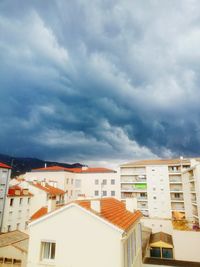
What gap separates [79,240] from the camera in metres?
14.7

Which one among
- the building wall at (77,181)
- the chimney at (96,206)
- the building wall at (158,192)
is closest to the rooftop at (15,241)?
the chimney at (96,206)

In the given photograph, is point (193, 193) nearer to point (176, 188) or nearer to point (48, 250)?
point (176, 188)

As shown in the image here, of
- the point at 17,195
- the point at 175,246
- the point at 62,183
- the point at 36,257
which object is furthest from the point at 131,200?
the point at 62,183

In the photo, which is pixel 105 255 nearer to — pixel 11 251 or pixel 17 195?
pixel 11 251

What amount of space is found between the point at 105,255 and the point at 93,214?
2626 millimetres

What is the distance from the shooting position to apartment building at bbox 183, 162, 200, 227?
45013 mm

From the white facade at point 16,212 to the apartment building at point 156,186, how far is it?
28456 mm

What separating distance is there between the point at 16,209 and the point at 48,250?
39082 mm

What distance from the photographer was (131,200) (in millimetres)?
22422

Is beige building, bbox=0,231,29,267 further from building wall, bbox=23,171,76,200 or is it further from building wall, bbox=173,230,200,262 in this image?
building wall, bbox=23,171,76,200

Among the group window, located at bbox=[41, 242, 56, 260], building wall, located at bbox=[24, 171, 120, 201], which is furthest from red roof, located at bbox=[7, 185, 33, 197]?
window, located at bbox=[41, 242, 56, 260]

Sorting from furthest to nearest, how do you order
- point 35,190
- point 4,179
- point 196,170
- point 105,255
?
1. point 35,190
2. point 4,179
3. point 196,170
4. point 105,255

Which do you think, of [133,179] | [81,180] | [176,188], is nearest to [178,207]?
[176,188]

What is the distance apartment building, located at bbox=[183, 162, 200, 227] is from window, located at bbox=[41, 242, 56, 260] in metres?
37.9
